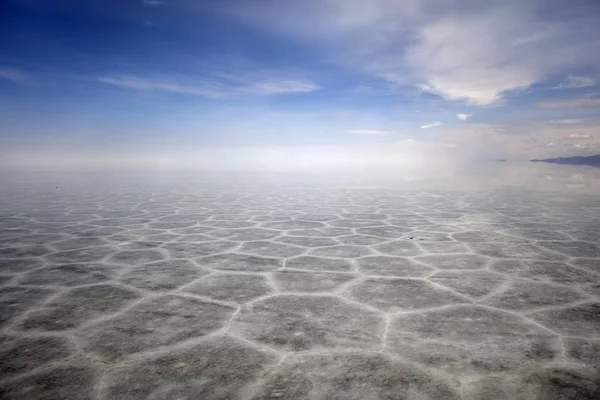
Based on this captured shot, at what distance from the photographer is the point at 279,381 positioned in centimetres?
249

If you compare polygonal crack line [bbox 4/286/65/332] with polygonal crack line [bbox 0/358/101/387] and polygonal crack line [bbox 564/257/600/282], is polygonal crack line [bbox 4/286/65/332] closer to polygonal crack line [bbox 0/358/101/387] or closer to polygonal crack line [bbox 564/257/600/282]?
polygonal crack line [bbox 0/358/101/387]

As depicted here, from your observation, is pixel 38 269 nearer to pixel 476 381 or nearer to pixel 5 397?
pixel 5 397

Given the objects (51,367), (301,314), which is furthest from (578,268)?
(51,367)

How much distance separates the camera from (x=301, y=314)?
3.57 metres

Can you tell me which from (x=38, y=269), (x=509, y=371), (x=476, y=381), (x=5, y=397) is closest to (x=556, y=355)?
(x=509, y=371)

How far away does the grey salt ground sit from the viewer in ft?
8.14

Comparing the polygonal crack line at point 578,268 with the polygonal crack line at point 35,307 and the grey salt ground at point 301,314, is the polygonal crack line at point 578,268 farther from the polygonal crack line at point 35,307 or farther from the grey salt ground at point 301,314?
the polygonal crack line at point 35,307

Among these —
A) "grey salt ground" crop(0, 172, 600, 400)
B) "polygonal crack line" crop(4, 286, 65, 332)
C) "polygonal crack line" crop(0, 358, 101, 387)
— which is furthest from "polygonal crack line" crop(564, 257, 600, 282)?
"polygonal crack line" crop(4, 286, 65, 332)

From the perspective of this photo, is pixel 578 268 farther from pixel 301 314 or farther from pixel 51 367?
pixel 51 367

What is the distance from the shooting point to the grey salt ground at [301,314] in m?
2.48

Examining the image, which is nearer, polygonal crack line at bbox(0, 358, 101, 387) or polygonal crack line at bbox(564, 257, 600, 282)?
polygonal crack line at bbox(0, 358, 101, 387)

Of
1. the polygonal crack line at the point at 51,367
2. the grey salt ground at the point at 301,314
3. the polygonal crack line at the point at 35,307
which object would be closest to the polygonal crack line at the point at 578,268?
the grey salt ground at the point at 301,314

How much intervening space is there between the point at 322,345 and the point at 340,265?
7.73 feet

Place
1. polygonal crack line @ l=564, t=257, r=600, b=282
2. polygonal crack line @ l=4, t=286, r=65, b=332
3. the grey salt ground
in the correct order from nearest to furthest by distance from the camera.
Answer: the grey salt ground < polygonal crack line @ l=4, t=286, r=65, b=332 < polygonal crack line @ l=564, t=257, r=600, b=282
